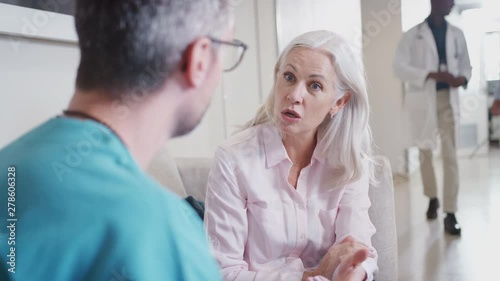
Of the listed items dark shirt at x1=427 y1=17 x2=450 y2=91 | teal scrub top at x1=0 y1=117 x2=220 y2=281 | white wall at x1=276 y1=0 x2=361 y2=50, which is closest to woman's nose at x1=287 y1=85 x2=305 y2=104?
teal scrub top at x1=0 y1=117 x2=220 y2=281

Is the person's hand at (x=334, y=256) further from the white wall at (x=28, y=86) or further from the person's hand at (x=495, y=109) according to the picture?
the person's hand at (x=495, y=109)

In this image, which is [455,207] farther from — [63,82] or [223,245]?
[63,82]

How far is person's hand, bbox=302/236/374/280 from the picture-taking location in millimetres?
1120

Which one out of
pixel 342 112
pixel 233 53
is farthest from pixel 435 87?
pixel 233 53

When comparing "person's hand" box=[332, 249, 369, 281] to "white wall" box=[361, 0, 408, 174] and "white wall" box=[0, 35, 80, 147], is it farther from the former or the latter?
"white wall" box=[361, 0, 408, 174]

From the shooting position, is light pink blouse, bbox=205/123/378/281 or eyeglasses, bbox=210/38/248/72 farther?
light pink blouse, bbox=205/123/378/281

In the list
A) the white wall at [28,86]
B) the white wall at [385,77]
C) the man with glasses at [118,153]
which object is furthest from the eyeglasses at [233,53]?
the white wall at [385,77]

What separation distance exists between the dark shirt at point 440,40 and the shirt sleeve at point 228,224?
1.37 meters

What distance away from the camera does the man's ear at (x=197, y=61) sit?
393 mm

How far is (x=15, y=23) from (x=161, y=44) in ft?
2.56

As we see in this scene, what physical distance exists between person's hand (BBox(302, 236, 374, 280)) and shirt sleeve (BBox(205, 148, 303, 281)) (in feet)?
0.15

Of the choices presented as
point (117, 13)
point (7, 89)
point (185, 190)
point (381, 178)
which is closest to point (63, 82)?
point (7, 89)

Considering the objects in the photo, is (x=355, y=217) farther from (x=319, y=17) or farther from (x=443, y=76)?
(x=319, y=17)

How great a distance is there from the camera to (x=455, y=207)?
2352 mm
